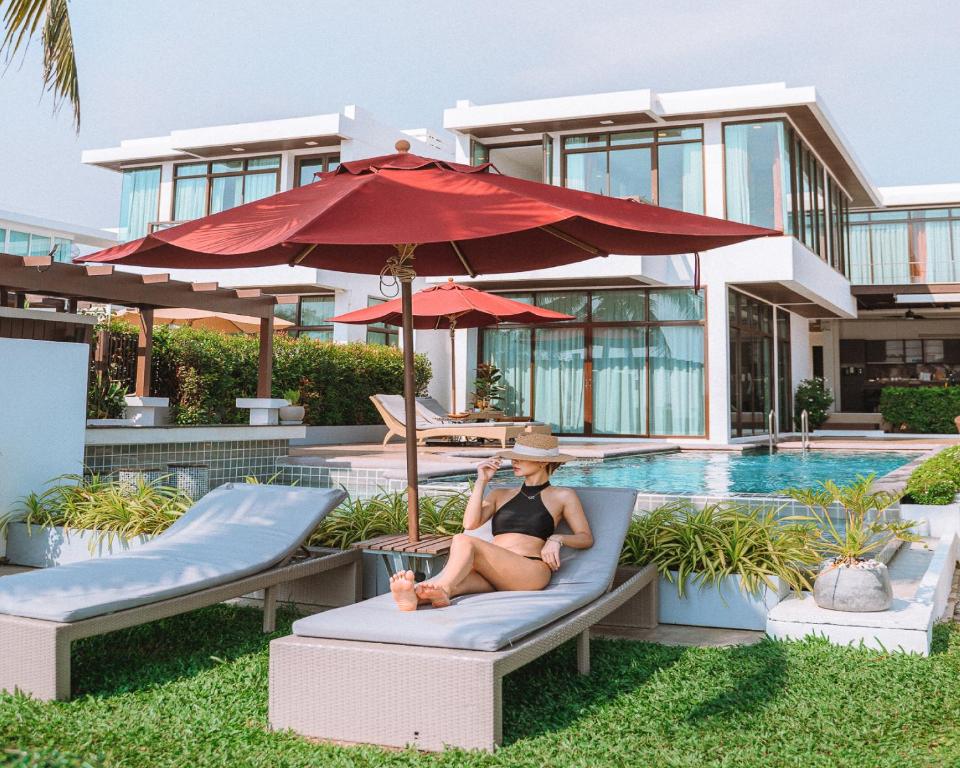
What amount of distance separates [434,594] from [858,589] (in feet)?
7.43

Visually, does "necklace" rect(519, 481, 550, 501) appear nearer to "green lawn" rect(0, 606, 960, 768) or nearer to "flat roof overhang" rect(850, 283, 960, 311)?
"green lawn" rect(0, 606, 960, 768)

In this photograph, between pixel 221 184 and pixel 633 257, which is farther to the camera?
pixel 221 184

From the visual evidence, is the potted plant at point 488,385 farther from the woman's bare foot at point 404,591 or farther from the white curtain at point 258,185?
the woman's bare foot at point 404,591

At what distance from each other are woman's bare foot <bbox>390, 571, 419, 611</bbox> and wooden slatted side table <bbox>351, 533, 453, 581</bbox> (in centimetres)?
97

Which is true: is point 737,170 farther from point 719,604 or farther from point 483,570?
point 483,570

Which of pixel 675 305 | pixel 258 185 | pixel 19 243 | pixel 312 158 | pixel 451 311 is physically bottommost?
pixel 451 311

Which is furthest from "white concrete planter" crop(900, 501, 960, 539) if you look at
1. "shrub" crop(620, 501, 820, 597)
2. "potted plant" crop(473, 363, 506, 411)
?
"potted plant" crop(473, 363, 506, 411)

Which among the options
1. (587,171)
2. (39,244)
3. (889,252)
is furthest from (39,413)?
(39,244)

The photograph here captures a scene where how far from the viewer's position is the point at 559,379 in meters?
18.4

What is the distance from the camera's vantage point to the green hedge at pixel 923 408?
20828 mm

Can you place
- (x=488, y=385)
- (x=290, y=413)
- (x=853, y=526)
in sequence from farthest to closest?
(x=488, y=385) < (x=290, y=413) < (x=853, y=526)

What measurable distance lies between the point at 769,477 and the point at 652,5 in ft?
29.1

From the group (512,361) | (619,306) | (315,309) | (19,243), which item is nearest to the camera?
(619,306)

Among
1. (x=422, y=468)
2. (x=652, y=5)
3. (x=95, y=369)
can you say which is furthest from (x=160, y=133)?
(x=422, y=468)
